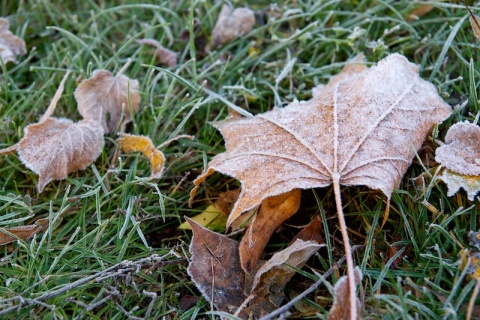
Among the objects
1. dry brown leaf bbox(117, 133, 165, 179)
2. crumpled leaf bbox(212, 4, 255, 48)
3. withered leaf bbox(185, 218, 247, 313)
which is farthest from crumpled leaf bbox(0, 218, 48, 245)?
crumpled leaf bbox(212, 4, 255, 48)

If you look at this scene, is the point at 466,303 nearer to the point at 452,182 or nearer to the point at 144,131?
the point at 452,182

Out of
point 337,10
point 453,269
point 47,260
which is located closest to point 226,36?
point 337,10

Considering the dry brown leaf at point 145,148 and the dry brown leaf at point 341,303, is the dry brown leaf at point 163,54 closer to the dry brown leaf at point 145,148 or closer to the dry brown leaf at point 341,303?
the dry brown leaf at point 145,148

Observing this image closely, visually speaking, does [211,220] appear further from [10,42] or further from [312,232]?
[10,42]

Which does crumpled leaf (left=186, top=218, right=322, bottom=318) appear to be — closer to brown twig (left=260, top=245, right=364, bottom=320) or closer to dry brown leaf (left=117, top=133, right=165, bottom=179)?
brown twig (left=260, top=245, right=364, bottom=320)

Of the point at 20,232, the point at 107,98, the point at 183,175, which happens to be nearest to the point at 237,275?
the point at 183,175

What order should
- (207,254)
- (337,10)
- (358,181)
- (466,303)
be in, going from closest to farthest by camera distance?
1. (466,303)
2. (358,181)
3. (207,254)
4. (337,10)
